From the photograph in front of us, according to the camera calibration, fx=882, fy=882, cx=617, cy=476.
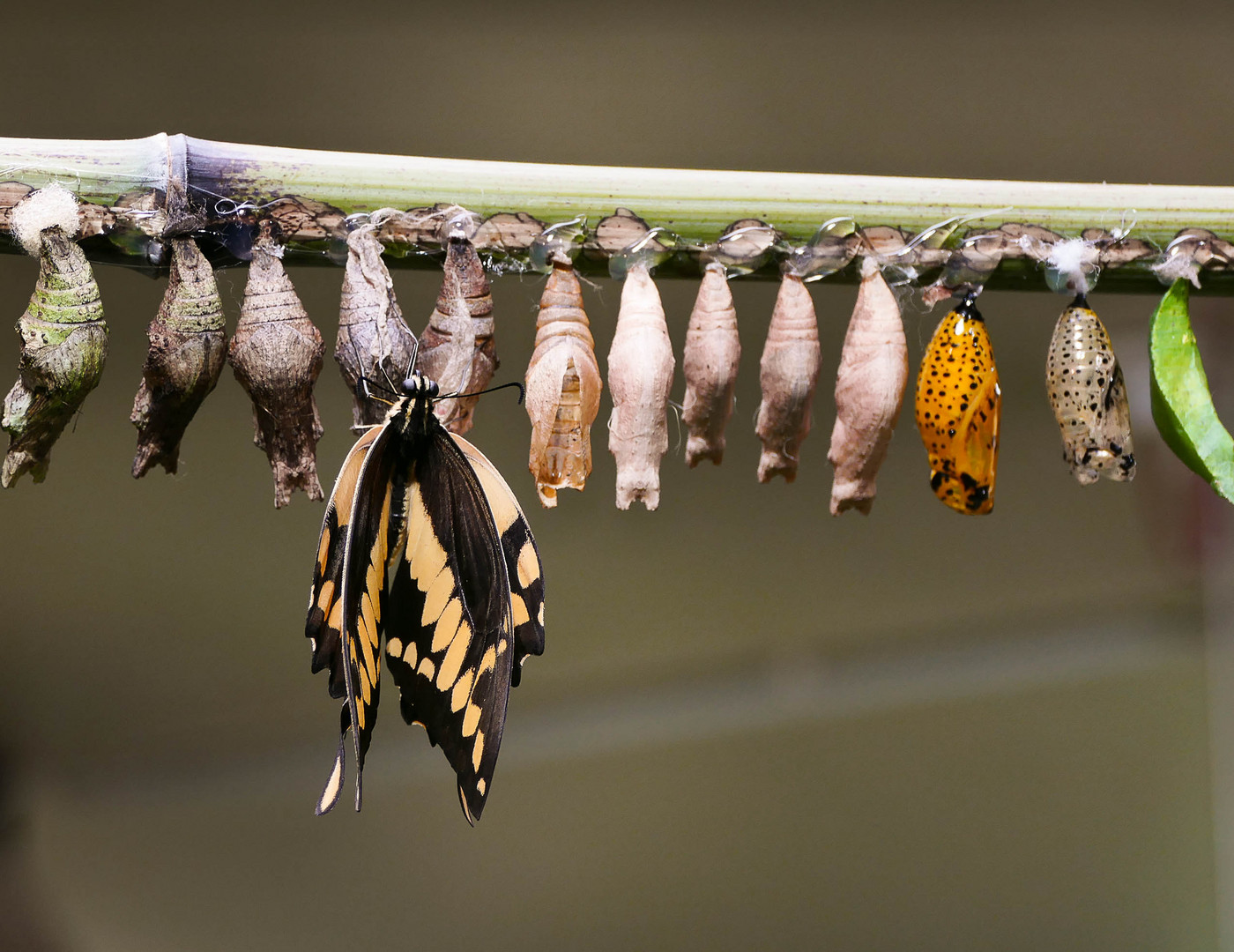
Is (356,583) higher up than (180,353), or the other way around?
(180,353)

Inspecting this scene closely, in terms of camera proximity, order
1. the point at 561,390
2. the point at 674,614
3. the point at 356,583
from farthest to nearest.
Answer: the point at 674,614, the point at 561,390, the point at 356,583

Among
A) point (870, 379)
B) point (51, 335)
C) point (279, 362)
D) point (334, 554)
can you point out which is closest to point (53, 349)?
point (51, 335)

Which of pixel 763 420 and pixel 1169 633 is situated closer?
pixel 763 420

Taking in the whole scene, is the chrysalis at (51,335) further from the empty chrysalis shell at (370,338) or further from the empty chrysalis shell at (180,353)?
the empty chrysalis shell at (370,338)

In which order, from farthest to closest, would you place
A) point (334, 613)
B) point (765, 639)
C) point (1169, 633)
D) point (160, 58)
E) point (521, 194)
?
point (1169, 633) < point (765, 639) < point (160, 58) < point (521, 194) < point (334, 613)

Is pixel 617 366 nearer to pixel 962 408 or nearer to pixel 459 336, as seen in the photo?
pixel 459 336

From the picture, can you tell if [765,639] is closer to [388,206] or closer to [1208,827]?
[1208,827]

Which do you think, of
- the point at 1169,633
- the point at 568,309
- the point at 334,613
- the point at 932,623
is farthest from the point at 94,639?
the point at 1169,633
